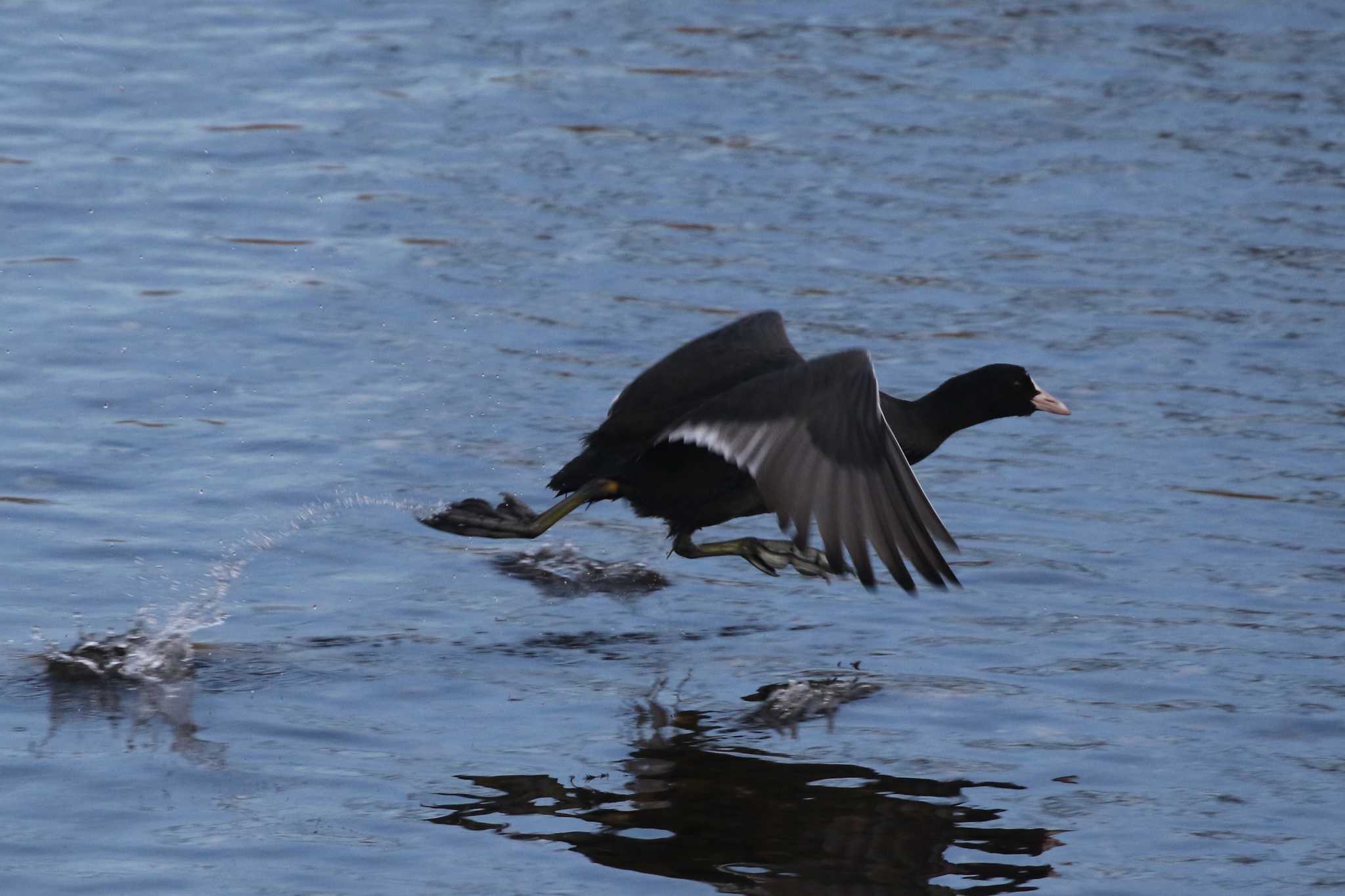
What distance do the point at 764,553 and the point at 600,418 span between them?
4.78 ft

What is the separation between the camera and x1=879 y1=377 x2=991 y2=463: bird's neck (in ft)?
19.1

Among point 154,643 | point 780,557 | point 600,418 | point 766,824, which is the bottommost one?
point 766,824

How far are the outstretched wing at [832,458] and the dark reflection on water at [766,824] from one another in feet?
1.69

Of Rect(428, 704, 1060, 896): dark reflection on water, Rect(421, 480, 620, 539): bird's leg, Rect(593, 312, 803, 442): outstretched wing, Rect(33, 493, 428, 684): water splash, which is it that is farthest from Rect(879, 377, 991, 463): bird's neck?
Rect(33, 493, 428, 684): water splash

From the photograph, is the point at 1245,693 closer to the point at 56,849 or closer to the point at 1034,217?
the point at 56,849

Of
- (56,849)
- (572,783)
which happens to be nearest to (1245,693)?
(572,783)

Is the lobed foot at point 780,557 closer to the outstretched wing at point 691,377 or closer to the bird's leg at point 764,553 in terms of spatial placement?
the bird's leg at point 764,553

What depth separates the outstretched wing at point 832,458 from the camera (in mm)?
4758

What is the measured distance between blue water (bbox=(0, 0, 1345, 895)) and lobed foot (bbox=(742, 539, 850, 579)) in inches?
5.9

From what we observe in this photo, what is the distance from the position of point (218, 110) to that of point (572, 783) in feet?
22.3

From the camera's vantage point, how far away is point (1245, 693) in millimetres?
5383

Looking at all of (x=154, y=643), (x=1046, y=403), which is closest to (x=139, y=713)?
(x=154, y=643)

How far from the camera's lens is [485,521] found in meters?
5.91

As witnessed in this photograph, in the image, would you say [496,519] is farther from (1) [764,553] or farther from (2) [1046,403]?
(2) [1046,403]
